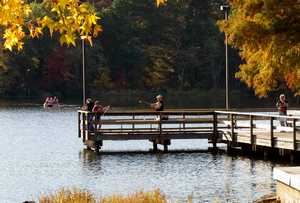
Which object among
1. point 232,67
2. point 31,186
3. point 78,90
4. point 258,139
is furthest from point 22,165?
point 232,67

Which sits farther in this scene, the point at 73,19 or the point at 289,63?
the point at 289,63

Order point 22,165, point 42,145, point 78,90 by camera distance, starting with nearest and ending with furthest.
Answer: point 22,165 → point 42,145 → point 78,90

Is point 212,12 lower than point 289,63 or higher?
higher

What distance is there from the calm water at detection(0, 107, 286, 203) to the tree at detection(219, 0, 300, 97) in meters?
3.26

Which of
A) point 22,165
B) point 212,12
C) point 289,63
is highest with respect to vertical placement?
point 212,12

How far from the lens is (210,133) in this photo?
35.3m

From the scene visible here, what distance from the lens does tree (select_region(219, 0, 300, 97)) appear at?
25.9 m

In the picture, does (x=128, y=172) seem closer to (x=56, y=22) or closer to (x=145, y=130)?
(x=145, y=130)

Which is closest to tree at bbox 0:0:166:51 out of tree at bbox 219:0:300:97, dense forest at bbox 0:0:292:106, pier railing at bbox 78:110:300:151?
tree at bbox 219:0:300:97

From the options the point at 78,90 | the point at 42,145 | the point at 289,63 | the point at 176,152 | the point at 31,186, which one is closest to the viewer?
the point at 31,186

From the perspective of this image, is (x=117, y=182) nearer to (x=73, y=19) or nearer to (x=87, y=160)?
(x=87, y=160)

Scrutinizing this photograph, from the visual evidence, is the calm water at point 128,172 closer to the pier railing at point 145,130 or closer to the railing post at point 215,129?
the pier railing at point 145,130

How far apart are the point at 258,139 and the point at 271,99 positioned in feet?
233

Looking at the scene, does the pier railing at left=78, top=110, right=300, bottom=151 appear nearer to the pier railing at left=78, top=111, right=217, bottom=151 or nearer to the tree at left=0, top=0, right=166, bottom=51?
the pier railing at left=78, top=111, right=217, bottom=151
